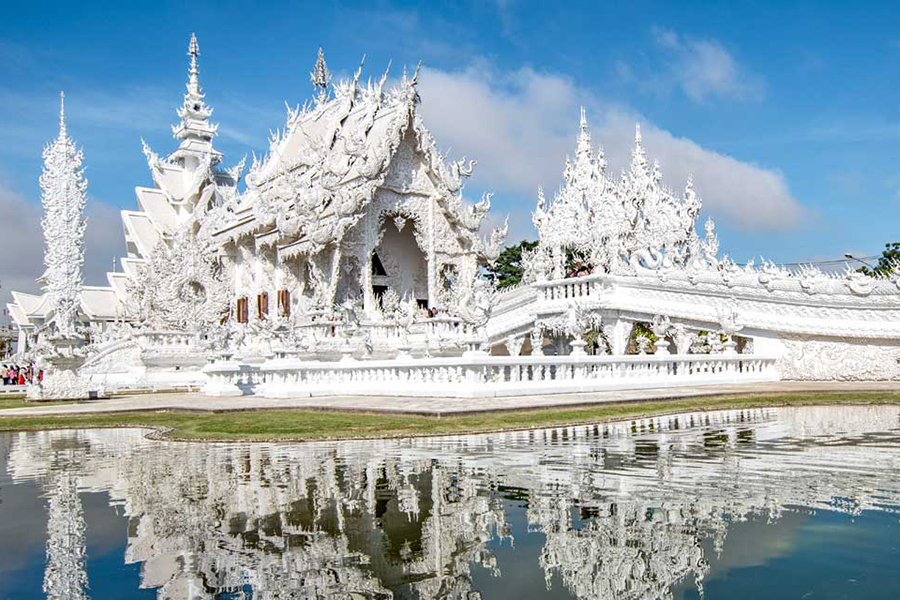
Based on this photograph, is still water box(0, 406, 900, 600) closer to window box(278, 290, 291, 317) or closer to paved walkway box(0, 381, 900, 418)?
paved walkway box(0, 381, 900, 418)

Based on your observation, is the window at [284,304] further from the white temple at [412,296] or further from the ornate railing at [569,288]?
the ornate railing at [569,288]

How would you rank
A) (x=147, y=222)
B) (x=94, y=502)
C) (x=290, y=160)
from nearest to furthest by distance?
(x=94, y=502), (x=290, y=160), (x=147, y=222)

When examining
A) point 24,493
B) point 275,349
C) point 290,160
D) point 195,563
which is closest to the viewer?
point 195,563

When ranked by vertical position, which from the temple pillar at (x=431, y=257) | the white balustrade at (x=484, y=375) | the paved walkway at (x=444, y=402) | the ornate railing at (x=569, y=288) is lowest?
the paved walkway at (x=444, y=402)

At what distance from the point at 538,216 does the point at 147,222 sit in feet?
60.0

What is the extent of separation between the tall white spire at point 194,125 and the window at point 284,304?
16.7 metres

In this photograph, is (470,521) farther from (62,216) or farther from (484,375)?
(62,216)

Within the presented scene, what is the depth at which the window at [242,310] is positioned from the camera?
2846cm

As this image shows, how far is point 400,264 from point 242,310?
6438 mm

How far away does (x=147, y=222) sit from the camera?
38.2m

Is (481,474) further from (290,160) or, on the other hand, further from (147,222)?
(147,222)

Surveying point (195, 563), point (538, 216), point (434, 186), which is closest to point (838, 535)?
point (195, 563)

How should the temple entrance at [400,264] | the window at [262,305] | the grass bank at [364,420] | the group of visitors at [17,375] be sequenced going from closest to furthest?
the grass bank at [364,420], the temple entrance at [400,264], the window at [262,305], the group of visitors at [17,375]

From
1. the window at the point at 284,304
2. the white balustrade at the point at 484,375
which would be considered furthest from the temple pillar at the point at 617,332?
the window at the point at 284,304
